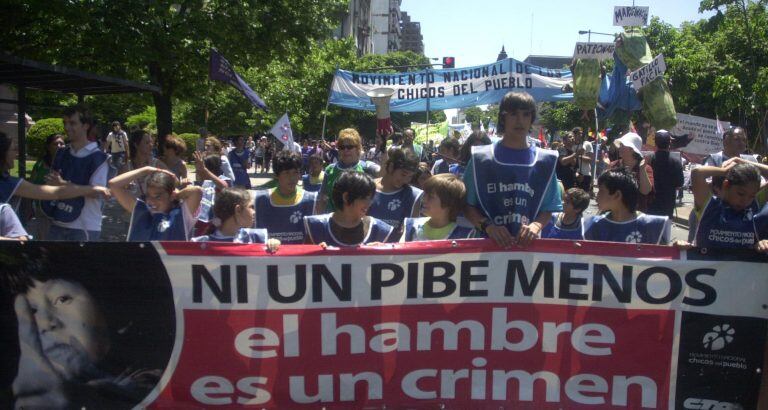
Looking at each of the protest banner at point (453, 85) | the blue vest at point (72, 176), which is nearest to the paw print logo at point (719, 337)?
the blue vest at point (72, 176)

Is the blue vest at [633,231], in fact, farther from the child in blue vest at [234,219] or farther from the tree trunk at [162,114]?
the tree trunk at [162,114]

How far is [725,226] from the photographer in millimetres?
4488

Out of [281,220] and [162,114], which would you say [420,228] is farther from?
[162,114]

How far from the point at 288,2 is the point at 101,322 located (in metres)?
12.6

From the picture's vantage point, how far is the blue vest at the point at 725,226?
4410mm

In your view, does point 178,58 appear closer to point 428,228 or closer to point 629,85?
point 629,85

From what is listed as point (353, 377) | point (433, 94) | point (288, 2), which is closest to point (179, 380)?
point (353, 377)

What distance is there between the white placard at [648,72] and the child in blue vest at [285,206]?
26.8ft

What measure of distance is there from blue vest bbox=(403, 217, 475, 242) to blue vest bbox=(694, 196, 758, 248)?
143cm

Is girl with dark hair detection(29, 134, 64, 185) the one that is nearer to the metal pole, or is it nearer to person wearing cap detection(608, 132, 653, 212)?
the metal pole

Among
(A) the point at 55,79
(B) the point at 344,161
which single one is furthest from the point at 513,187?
(A) the point at 55,79

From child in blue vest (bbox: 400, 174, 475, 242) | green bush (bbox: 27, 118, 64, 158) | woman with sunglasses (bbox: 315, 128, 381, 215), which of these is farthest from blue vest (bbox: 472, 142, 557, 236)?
green bush (bbox: 27, 118, 64, 158)

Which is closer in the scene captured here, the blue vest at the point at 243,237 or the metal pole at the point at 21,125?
the blue vest at the point at 243,237

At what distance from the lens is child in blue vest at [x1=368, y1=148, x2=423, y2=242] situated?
559 centimetres
